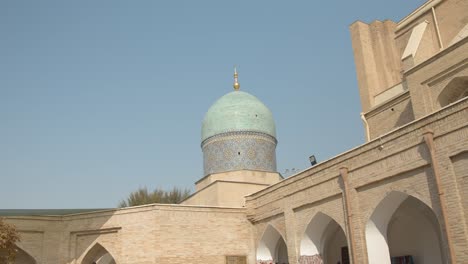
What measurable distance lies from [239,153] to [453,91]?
8.13 metres

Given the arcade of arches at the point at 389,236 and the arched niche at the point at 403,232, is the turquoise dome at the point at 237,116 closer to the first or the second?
the arcade of arches at the point at 389,236

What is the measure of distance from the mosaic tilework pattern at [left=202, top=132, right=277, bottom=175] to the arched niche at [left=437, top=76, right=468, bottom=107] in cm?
767

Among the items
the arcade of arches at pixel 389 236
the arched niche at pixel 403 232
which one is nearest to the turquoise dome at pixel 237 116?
the arcade of arches at pixel 389 236

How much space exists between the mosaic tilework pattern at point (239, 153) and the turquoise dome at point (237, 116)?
0.24 metres

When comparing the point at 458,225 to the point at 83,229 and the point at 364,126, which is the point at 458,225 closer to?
the point at 364,126

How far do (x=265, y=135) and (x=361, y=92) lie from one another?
470 centimetres

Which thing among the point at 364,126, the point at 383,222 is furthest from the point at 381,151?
the point at 364,126

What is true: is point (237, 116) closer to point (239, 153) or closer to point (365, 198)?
point (239, 153)

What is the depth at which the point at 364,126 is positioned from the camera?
12.6m

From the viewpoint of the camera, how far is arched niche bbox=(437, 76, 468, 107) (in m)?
9.59

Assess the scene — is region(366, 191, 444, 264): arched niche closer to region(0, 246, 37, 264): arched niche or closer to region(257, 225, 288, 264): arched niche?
region(257, 225, 288, 264): arched niche

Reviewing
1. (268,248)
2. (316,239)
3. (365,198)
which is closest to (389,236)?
(316,239)

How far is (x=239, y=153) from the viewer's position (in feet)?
54.1

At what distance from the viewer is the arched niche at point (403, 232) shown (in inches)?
356
